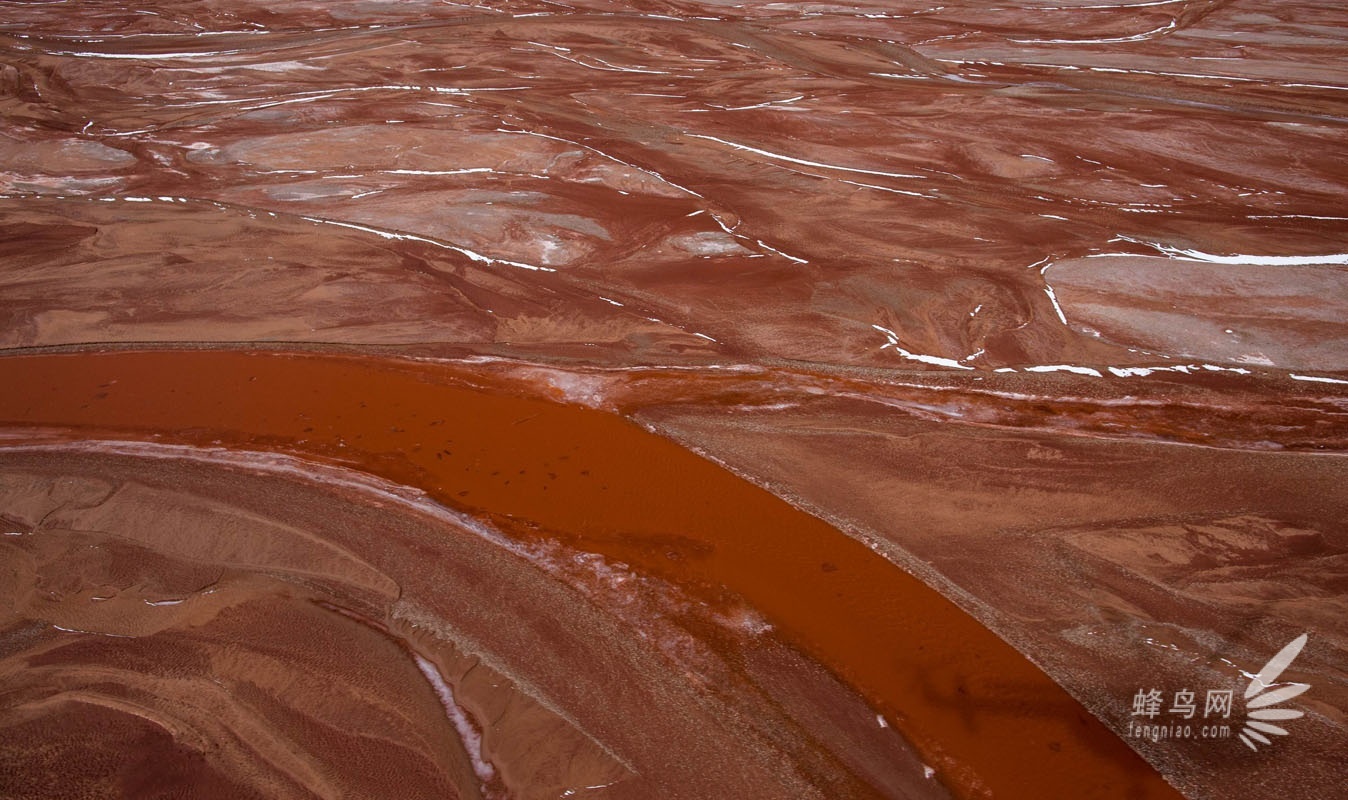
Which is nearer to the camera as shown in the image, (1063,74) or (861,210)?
(861,210)

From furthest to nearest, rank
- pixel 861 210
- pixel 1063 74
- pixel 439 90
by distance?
1. pixel 1063 74
2. pixel 439 90
3. pixel 861 210

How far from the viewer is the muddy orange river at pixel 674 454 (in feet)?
11.8

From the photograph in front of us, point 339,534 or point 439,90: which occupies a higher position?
point 439,90

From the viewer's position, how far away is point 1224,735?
355 centimetres

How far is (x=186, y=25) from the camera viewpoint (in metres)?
16.4

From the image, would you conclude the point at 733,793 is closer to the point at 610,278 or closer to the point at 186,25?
the point at 610,278

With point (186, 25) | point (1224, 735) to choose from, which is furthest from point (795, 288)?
point (186, 25)

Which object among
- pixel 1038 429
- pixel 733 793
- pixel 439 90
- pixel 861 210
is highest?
pixel 439 90

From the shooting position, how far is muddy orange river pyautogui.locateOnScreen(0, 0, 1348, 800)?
142 inches

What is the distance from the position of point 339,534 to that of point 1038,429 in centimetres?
436

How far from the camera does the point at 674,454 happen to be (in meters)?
5.38

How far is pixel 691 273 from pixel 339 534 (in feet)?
13.2

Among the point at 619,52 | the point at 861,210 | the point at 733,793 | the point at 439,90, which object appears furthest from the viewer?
the point at 619,52

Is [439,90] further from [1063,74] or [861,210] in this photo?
[1063,74]
